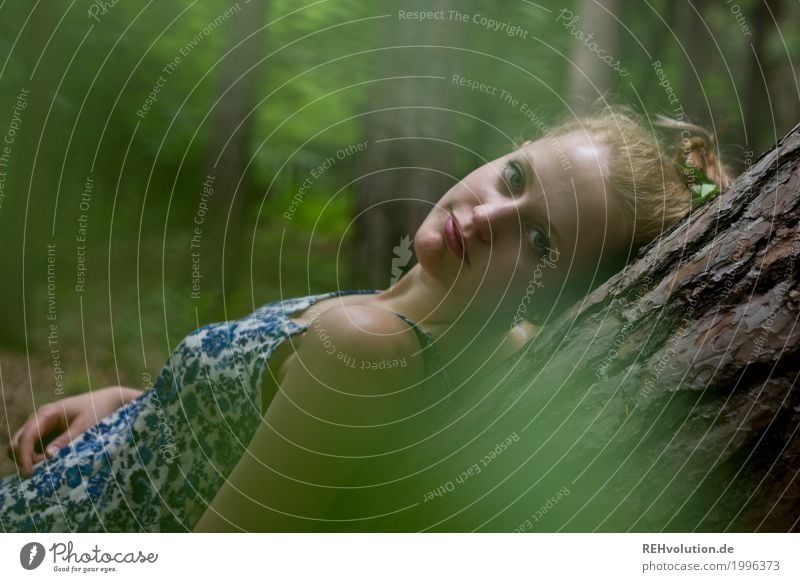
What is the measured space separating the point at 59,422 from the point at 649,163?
66 centimetres

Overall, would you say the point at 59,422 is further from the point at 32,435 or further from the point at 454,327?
the point at 454,327

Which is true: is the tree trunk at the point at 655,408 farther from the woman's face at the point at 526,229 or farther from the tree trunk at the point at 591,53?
the tree trunk at the point at 591,53

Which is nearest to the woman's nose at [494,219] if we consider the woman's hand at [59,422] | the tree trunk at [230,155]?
the tree trunk at [230,155]

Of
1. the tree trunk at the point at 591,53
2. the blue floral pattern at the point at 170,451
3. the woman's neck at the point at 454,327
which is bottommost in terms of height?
the blue floral pattern at the point at 170,451

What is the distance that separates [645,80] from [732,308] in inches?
15.1

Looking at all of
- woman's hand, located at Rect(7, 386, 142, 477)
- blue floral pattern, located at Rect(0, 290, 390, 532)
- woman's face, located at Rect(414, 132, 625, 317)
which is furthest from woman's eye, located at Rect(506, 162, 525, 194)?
woman's hand, located at Rect(7, 386, 142, 477)

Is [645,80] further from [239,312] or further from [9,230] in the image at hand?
[9,230]

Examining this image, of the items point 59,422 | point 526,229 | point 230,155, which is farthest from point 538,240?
point 59,422

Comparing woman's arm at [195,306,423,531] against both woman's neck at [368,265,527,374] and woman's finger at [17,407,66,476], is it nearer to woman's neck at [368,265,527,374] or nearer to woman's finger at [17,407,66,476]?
→ woman's neck at [368,265,527,374]

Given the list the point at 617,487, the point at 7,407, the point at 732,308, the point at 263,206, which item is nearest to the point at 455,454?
the point at 617,487

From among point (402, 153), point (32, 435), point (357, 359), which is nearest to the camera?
point (357, 359)

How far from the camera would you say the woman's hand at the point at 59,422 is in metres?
0.75

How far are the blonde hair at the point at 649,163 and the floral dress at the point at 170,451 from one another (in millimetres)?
221

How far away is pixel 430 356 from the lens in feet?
2.08
